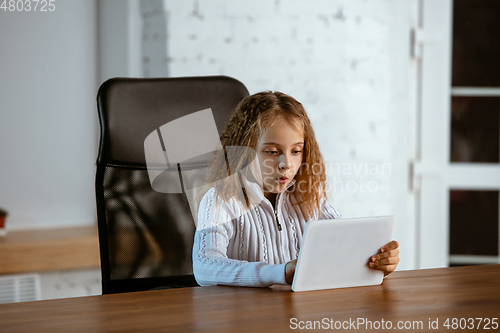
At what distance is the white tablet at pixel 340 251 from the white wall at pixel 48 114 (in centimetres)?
150

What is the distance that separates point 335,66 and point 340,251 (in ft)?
4.86

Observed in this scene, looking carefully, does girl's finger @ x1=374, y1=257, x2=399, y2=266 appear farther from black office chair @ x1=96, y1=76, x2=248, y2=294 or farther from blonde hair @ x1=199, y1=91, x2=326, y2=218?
black office chair @ x1=96, y1=76, x2=248, y2=294

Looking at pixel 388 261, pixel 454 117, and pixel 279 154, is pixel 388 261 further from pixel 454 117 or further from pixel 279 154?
pixel 454 117

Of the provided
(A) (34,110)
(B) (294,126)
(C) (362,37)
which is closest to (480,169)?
(C) (362,37)

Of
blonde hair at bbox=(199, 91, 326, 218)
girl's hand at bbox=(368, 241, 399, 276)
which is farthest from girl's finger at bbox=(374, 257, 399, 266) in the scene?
blonde hair at bbox=(199, 91, 326, 218)

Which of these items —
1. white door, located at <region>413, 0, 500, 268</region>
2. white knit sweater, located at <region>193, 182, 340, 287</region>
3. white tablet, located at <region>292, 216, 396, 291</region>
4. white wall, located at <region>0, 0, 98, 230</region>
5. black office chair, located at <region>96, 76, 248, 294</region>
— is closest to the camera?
white tablet, located at <region>292, 216, 396, 291</region>

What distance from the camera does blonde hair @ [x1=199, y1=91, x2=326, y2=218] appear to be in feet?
3.58

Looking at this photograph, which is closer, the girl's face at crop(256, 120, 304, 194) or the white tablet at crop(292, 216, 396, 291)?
the white tablet at crop(292, 216, 396, 291)

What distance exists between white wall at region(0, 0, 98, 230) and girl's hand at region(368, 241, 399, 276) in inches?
60.2

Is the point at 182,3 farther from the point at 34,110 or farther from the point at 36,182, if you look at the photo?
the point at 36,182

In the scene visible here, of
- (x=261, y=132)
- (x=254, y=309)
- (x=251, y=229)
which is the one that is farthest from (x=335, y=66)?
(x=254, y=309)

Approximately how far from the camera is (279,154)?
1.07 m

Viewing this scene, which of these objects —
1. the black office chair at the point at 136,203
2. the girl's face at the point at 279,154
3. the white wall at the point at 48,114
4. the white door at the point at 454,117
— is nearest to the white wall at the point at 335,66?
the white door at the point at 454,117

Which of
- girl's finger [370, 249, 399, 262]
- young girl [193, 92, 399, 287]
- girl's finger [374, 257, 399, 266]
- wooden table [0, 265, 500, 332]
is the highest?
young girl [193, 92, 399, 287]
